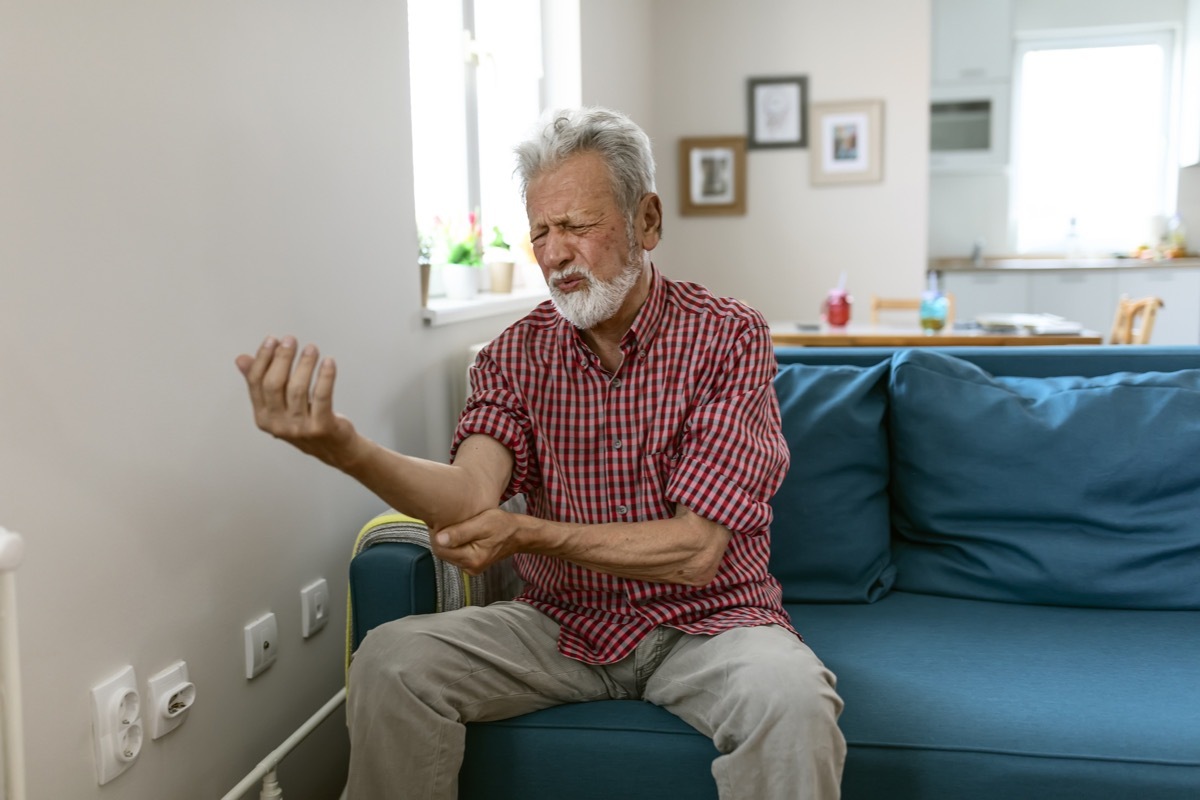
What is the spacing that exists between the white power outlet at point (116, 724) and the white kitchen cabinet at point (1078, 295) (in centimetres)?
622

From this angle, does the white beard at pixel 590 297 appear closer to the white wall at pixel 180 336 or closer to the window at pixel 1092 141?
the white wall at pixel 180 336

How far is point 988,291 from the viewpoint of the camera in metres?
6.68

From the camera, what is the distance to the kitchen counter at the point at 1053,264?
6.43m

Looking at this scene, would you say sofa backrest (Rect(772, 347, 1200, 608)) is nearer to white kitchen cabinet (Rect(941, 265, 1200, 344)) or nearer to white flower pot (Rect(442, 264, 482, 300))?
white flower pot (Rect(442, 264, 482, 300))

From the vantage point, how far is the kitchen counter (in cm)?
643

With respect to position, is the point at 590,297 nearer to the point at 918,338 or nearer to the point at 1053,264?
the point at 918,338

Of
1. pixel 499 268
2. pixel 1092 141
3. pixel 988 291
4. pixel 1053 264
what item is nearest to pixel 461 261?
pixel 499 268

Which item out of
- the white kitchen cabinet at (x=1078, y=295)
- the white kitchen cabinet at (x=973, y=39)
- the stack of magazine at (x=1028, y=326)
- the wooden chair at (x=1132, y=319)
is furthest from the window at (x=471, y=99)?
the white kitchen cabinet at (x=1078, y=295)

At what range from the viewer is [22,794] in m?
0.92

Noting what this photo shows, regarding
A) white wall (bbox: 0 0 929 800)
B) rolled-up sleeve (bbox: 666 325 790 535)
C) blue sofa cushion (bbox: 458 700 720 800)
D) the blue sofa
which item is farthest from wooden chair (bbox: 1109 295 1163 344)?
blue sofa cushion (bbox: 458 700 720 800)

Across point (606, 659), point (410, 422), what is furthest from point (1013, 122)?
point (606, 659)

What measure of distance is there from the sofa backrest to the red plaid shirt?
1.09 feet

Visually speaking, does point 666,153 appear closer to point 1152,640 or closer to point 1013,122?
point 1013,122

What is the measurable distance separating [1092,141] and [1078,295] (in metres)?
1.22
